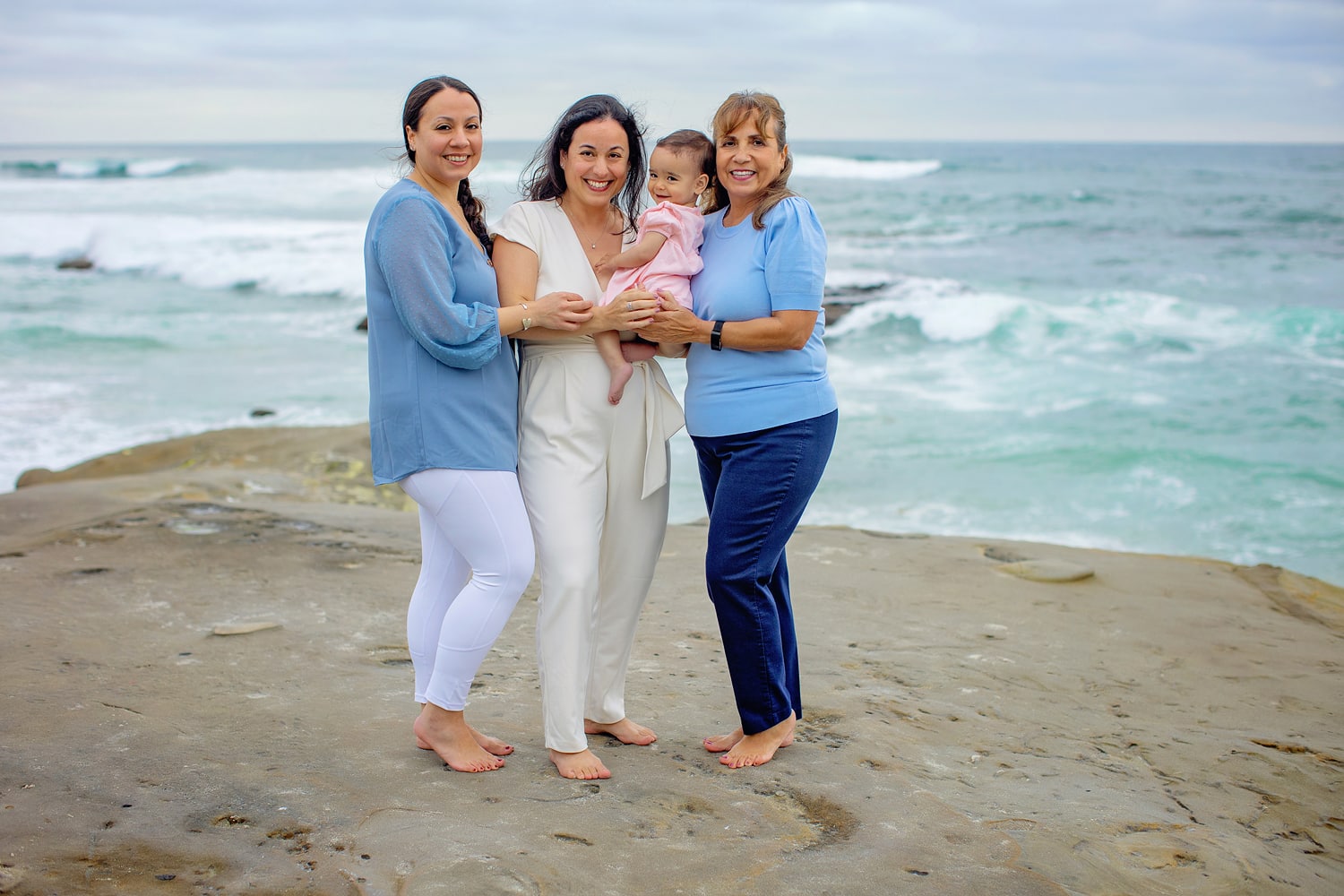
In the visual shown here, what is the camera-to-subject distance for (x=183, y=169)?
183 ft

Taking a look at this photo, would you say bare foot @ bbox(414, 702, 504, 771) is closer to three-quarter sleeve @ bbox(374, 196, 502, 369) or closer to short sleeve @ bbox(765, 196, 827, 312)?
three-quarter sleeve @ bbox(374, 196, 502, 369)

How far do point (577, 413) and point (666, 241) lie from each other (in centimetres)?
57

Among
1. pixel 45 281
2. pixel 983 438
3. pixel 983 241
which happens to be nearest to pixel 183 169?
pixel 45 281

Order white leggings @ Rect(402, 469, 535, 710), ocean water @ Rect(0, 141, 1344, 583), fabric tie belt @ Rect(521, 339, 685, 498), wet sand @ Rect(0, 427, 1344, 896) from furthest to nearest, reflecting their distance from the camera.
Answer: ocean water @ Rect(0, 141, 1344, 583) → fabric tie belt @ Rect(521, 339, 685, 498) → white leggings @ Rect(402, 469, 535, 710) → wet sand @ Rect(0, 427, 1344, 896)

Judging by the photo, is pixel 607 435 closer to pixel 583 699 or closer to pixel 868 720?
pixel 583 699

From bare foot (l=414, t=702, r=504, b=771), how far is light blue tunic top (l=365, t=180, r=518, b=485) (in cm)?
74

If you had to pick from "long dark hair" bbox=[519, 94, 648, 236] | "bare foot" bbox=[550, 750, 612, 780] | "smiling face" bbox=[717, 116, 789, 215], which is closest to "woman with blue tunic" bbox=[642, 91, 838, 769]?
"smiling face" bbox=[717, 116, 789, 215]

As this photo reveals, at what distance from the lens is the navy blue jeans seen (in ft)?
10.5

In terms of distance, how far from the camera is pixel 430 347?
9.59 feet

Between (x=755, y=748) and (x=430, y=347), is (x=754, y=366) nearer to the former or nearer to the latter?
(x=430, y=347)

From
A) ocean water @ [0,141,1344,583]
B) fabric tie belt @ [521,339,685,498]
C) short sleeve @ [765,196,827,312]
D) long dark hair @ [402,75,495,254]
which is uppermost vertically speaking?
long dark hair @ [402,75,495,254]

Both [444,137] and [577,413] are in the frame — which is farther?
[577,413]

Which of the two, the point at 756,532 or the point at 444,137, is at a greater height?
the point at 444,137

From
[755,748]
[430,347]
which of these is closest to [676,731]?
[755,748]
